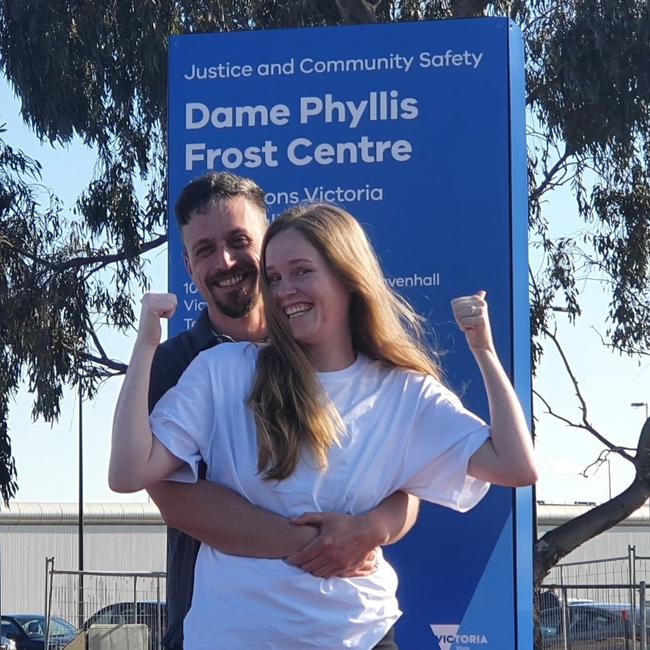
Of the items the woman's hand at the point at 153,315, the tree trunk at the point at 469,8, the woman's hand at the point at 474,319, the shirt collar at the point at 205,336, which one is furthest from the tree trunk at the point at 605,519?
the woman's hand at the point at 153,315

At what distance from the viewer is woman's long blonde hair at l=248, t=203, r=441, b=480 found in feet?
9.08

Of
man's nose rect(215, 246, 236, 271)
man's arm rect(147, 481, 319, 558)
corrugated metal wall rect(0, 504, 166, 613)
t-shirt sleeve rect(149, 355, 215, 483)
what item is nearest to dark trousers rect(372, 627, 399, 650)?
man's arm rect(147, 481, 319, 558)

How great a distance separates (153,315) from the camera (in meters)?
2.89

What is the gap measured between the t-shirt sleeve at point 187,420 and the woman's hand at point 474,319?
0.56 metres

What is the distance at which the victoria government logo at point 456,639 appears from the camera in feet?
15.9

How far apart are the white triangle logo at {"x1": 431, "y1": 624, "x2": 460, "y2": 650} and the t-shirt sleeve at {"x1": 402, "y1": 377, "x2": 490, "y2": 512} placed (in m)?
2.02

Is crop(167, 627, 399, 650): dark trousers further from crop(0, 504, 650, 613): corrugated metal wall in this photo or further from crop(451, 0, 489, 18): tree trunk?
crop(0, 504, 650, 613): corrugated metal wall

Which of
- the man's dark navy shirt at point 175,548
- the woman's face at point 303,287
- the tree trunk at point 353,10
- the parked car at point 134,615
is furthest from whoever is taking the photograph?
the parked car at point 134,615

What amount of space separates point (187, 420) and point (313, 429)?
27 cm

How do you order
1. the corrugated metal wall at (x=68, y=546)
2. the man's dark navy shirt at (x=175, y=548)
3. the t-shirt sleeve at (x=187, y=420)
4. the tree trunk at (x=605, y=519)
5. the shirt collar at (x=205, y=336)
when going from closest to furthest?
the t-shirt sleeve at (x=187, y=420) → the man's dark navy shirt at (x=175, y=548) → the shirt collar at (x=205, y=336) → the tree trunk at (x=605, y=519) → the corrugated metal wall at (x=68, y=546)

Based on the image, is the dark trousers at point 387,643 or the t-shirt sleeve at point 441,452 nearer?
the dark trousers at point 387,643

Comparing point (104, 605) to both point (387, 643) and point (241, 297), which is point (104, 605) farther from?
point (387, 643)

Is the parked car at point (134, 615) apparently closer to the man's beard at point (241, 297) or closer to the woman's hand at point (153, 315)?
the man's beard at point (241, 297)

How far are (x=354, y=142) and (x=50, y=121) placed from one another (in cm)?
899
